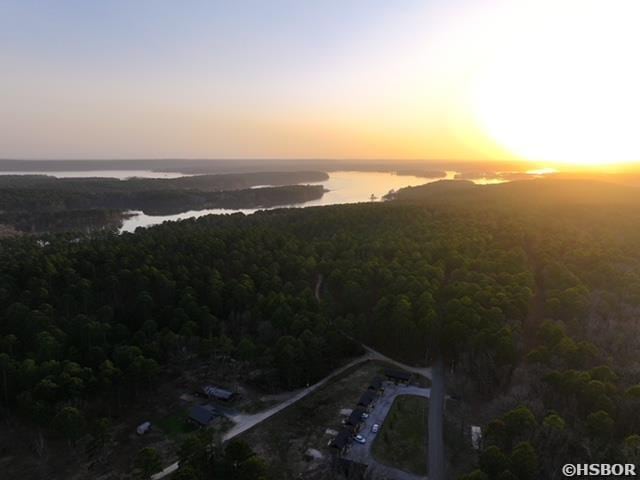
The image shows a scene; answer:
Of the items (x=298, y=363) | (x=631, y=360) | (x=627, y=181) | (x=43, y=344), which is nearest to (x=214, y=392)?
(x=298, y=363)

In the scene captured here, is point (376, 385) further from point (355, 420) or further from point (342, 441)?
point (342, 441)

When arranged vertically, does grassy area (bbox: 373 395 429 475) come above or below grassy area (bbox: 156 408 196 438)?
above

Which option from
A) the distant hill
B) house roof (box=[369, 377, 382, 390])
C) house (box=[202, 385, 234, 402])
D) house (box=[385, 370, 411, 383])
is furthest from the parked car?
the distant hill

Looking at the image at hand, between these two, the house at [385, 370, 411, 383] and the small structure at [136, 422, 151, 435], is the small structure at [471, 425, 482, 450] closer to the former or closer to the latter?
the house at [385, 370, 411, 383]

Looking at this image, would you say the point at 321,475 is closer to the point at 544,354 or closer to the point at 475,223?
the point at 544,354

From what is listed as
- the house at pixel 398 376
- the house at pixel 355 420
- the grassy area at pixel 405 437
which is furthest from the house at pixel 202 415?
the house at pixel 398 376

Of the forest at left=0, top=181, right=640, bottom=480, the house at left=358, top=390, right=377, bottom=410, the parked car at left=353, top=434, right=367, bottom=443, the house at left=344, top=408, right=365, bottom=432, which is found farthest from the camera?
the house at left=358, top=390, right=377, bottom=410

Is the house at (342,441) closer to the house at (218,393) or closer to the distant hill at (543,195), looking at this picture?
the house at (218,393)
